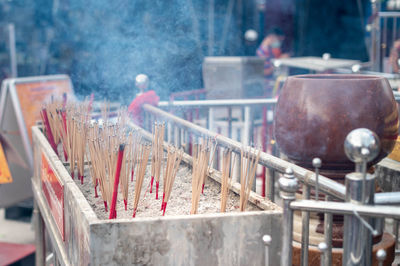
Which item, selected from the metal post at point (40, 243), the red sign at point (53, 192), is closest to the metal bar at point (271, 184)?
the red sign at point (53, 192)

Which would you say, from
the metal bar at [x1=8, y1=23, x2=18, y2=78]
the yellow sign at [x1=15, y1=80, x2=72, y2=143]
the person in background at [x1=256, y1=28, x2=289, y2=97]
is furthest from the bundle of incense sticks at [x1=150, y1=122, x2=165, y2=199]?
the metal bar at [x1=8, y1=23, x2=18, y2=78]

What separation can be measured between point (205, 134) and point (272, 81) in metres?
6.83

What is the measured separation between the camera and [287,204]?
1584 millimetres

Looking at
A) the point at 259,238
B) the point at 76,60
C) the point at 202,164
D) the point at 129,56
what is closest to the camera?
the point at 259,238

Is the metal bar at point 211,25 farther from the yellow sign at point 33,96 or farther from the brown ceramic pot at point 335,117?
the brown ceramic pot at point 335,117

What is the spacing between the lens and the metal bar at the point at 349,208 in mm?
1449

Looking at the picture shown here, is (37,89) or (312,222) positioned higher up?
(37,89)

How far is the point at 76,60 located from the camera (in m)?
11.0

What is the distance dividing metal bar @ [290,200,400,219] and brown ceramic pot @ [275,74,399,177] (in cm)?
87

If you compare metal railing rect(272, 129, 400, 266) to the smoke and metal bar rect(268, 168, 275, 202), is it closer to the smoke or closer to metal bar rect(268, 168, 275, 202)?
metal bar rect(268, 168, 275, 202)

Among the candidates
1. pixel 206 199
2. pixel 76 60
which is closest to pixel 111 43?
pixel 76 60

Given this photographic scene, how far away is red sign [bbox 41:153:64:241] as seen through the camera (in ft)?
8.49

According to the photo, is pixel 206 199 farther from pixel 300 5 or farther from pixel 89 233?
pixel 300 5

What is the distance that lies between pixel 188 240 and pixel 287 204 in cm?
49
